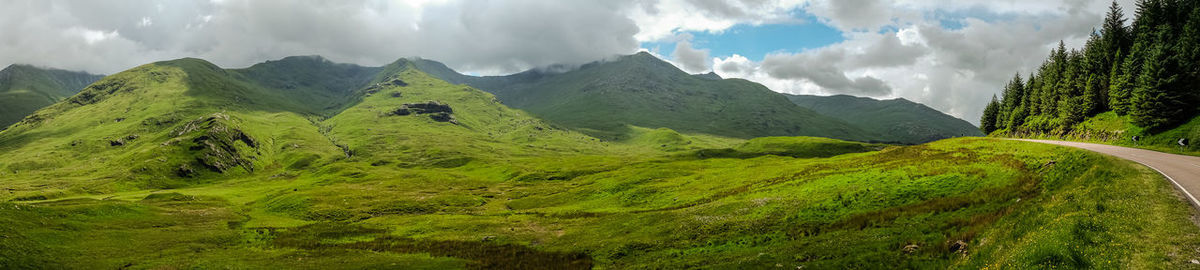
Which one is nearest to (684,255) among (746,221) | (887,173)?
(746,221)

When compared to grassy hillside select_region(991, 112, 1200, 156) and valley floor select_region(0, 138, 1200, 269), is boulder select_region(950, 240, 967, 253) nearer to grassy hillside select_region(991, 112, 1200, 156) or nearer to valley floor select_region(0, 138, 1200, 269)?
valley floor select_region(0, 138, 1200, 269)

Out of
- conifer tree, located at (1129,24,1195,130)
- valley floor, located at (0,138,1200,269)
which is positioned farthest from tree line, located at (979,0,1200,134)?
valley floor, located at (0,138,1200,269)

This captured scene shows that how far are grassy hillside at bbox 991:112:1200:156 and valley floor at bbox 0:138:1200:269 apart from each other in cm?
1872

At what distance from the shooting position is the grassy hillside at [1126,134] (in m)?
59.6

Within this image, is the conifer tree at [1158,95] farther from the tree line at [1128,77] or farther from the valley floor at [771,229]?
the valley floor at [771,229]

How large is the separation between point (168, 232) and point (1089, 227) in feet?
298

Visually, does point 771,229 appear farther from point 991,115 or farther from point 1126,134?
point 991,115

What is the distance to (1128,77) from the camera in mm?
85312

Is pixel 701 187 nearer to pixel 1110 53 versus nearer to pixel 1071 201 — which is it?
pixel 1071 201

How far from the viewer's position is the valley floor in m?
22.6

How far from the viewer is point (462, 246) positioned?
52.5m

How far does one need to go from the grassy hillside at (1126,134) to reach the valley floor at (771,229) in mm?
18722

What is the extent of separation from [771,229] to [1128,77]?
92160mm

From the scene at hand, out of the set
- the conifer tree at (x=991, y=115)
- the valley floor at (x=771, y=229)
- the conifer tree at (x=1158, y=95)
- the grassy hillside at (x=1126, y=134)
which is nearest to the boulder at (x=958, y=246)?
the valley floor at (x=771, y=229)
